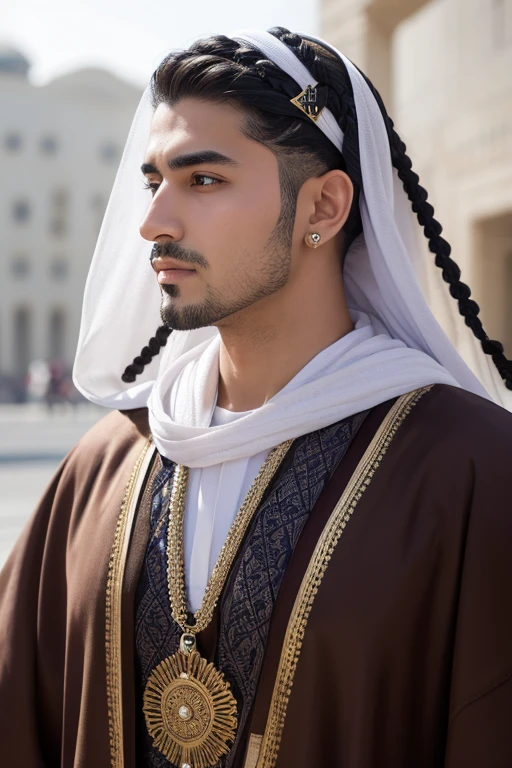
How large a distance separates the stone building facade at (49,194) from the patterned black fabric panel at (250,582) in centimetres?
4659

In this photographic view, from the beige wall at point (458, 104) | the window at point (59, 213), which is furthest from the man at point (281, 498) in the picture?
the window at point (59, 213)

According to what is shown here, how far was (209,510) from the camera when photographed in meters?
1.74

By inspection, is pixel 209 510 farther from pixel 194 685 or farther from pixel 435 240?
pixel 435 240

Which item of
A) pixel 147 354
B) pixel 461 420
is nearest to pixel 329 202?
pixel 461 420

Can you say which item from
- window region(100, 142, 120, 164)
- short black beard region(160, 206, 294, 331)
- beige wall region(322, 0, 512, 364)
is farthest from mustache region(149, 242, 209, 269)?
window region(100, 142, 120, 164)

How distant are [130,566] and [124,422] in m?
0.39

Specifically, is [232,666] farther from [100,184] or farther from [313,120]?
[100,184]

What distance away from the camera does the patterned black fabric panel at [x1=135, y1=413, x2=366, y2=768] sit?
158 cm

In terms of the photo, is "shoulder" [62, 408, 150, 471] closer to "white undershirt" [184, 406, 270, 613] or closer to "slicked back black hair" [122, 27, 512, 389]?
"white undershirt" [184, 406, 270, 613]

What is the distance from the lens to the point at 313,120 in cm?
170

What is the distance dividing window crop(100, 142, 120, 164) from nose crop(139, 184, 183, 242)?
161 feet

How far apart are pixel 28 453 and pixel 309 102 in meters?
12.8

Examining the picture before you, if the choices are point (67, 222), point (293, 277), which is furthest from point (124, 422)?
point (67, 222)

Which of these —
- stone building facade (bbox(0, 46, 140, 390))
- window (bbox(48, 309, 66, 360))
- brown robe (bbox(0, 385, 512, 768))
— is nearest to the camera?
brown robe (bbox(0, 385, 512, 768))
